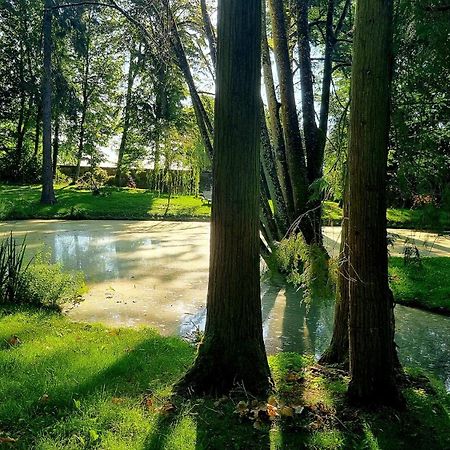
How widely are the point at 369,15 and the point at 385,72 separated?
31cm

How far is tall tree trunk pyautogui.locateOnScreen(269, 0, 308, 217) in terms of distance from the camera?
243 inches

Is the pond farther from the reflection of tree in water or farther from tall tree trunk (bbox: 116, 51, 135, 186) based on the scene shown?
tall tree trunk (bbox: 116, 51, 135, 186)

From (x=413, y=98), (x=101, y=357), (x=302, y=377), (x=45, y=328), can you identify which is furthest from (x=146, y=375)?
(x=413, y=98)

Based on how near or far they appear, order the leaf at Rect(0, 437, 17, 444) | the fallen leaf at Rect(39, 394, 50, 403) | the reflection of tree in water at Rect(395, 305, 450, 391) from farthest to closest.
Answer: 1. the reflection of tree in water at Rect(395, 305, 450, 391)
2. the fallen leaf at Rect(39, 394, 50, 403)
3. the leaf at Rect(0, 437, 17, 444)

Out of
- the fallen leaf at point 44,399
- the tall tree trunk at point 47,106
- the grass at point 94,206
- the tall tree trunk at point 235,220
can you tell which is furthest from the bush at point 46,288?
the tall tree trunk at point 47,106

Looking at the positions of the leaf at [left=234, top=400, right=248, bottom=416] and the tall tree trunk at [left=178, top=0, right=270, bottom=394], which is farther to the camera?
the tall tree trunk at [left=178, top=0, right=270, bottom=394]

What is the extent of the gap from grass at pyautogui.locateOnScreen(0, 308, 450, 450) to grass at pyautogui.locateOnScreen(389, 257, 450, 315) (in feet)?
9.85

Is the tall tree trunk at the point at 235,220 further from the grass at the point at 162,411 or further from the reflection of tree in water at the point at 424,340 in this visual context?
the reflection of tree in water at the point at 424,340

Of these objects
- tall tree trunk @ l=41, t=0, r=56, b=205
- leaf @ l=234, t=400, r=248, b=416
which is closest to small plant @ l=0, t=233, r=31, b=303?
leaf @ l=234, t=400, r=248, b=416

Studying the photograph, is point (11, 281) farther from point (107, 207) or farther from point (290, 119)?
point (107, 207)

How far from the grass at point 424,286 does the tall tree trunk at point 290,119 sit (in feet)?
5.22

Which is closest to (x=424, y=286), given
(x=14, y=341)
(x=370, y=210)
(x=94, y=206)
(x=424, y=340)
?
(x=424, y=340)

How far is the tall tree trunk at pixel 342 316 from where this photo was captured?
312 cm

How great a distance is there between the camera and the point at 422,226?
323 cm
